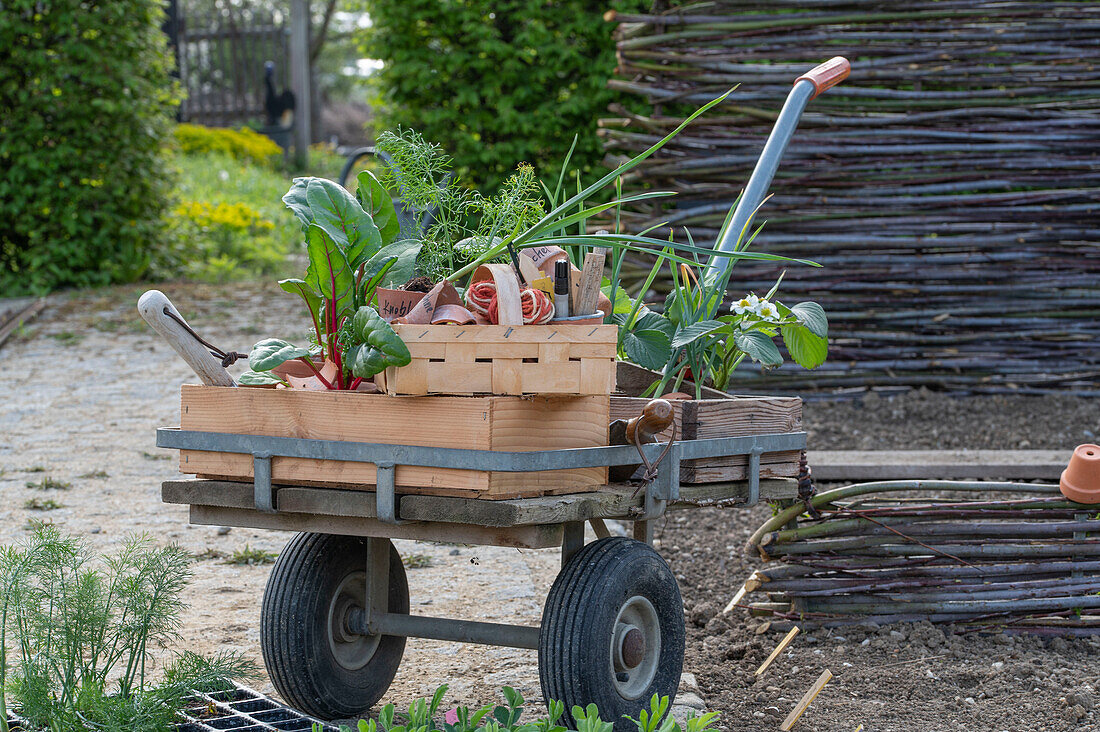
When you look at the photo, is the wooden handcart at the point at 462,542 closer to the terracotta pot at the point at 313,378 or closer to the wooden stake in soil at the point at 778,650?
the terracotta pot at the point at 313,378

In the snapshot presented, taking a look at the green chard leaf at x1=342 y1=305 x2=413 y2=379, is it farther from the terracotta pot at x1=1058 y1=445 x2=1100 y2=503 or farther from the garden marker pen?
the terracotta pot at x1=1058 y1=445 x2=1100 y2=503

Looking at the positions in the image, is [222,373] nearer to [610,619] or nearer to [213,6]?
[610,619]

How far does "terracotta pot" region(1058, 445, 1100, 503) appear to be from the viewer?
9.66 ft

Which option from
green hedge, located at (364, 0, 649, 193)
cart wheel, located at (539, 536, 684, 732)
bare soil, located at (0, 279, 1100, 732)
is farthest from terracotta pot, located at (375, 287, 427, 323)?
green hedge, located at (364, 0, 649, 193)

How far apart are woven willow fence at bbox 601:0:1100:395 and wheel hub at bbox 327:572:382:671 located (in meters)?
3.19

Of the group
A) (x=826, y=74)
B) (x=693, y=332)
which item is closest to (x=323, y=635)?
(x=693, y=332)

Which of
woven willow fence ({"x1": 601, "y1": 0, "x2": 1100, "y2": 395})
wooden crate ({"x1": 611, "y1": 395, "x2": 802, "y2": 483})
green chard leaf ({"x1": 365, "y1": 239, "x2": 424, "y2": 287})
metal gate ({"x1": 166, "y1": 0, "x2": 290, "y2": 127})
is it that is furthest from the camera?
metal gate ({"x1": 166, "y1": 0, "x2": 290, "y2": 127})

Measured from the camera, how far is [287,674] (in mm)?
2412

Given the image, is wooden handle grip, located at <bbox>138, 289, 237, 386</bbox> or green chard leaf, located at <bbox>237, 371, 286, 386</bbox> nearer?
wooden handle grip, located at <bbox>138, 289, 237, 386</bbox>

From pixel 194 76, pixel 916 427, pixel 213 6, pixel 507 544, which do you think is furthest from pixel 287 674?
pixel 213 6

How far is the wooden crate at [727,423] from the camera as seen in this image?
7.75 ft

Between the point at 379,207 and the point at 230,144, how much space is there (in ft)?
47.5

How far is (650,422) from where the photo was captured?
213cm

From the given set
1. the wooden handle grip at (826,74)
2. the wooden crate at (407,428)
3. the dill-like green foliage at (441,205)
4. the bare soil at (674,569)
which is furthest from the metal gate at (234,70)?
the wooden crate at (407,428)
